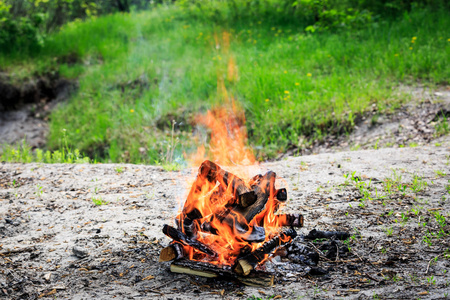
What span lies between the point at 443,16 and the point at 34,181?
10.5m

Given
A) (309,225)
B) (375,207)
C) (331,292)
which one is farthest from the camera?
(375,207)

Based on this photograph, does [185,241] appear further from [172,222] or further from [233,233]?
[172,222]

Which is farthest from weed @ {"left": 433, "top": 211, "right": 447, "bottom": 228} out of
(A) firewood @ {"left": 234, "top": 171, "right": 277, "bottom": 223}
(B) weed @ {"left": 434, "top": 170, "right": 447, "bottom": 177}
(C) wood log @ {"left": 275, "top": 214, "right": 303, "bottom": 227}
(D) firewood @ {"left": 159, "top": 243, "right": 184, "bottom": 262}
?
(D) firewood @ {"left": 159, "top": 243, "right": 184, "bottom": 262}

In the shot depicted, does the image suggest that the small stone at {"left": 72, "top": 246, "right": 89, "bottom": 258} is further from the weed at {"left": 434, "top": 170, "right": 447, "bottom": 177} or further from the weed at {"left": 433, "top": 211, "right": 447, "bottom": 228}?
the weed at {"left": 434, "top": 170, "right": 447, "bottom": 177}

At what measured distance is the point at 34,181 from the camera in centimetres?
480

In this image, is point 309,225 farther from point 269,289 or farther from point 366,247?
point 269,289

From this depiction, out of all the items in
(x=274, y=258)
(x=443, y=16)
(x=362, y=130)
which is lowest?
(x=362, y=130)

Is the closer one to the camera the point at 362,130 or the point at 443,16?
the point at 362,130

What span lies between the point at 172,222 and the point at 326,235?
146 centimetres

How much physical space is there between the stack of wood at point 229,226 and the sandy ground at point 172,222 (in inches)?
4.6

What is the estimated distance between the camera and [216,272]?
259cm

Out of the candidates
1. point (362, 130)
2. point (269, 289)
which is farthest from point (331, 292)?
point (362, 130)

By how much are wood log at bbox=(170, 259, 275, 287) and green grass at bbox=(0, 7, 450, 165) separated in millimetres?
3160

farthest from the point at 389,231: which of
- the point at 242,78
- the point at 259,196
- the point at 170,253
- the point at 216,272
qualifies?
the point at 242,78
